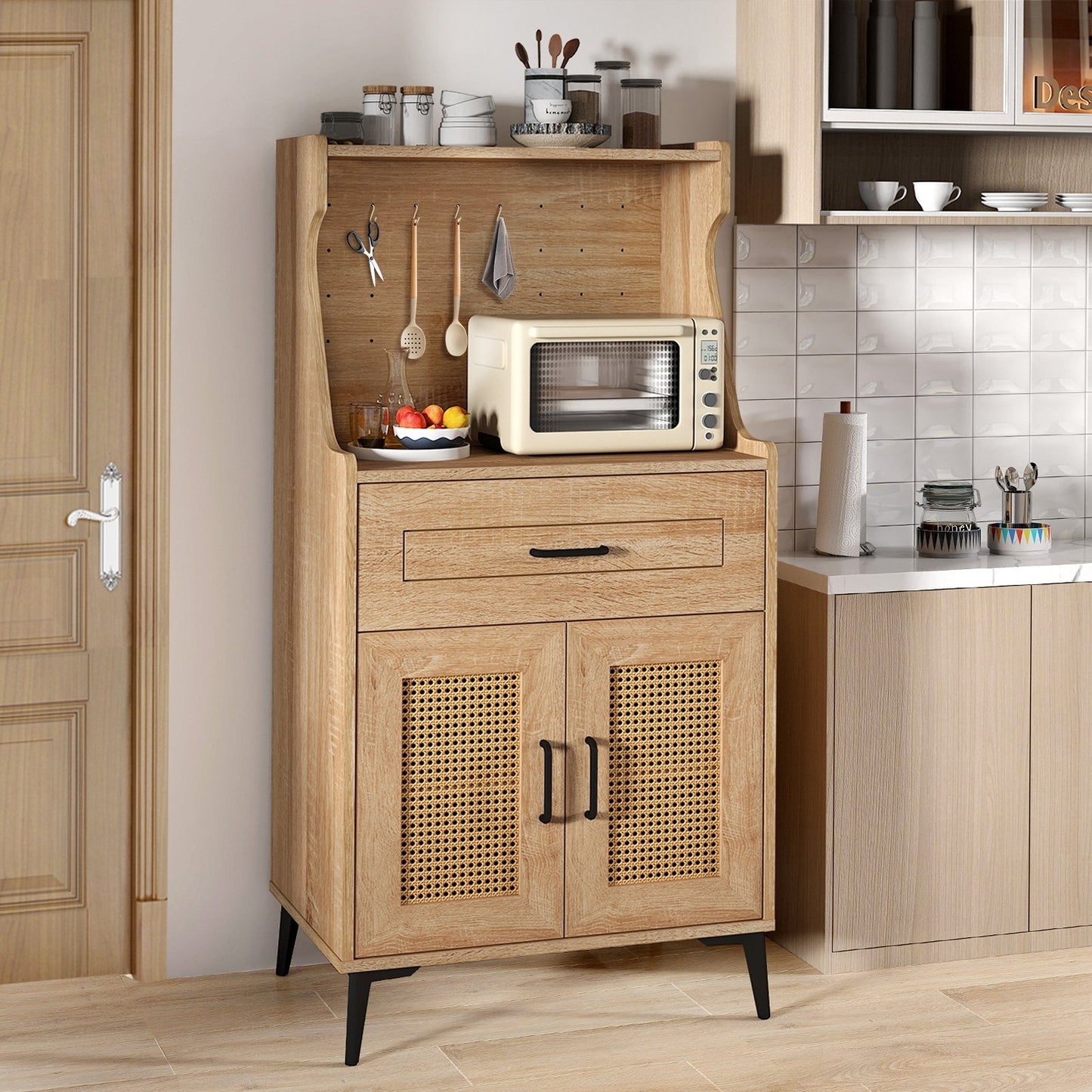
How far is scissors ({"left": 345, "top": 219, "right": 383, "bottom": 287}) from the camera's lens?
3.15m

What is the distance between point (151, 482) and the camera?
3164 mm

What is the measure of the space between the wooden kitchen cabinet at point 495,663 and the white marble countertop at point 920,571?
27 centimetres

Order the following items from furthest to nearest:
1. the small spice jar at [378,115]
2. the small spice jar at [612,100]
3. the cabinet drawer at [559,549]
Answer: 1. the small spice jar at [612,100]
2. the small spice jar at [378,115]
3. the cabinet drawer at [559,549]

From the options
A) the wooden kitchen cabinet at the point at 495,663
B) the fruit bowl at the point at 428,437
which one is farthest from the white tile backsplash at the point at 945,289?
the fruit bowl at the point at 428,437

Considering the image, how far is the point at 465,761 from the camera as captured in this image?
2.90 meters

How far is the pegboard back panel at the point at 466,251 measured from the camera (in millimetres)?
3162

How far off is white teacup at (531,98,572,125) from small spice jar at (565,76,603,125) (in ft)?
0.15

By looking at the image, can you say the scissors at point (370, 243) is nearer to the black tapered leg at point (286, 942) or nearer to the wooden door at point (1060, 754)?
the black tapered leg at point (286, 942)

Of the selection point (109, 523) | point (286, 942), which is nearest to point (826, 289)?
point (109, 523)

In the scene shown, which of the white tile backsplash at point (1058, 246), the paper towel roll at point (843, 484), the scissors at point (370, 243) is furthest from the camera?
the white tile backsplash at point (1058, 246)

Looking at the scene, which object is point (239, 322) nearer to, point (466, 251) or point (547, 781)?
point (466, 251)

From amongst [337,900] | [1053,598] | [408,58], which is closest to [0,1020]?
[337,900]

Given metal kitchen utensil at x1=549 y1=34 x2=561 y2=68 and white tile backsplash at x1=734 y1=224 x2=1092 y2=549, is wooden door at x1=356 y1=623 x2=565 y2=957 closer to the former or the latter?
white tile backsplash at x1=734 y1=224 x2=1092 y2=549

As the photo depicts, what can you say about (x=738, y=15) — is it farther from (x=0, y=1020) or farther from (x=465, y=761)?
(x=0, y=1020)
